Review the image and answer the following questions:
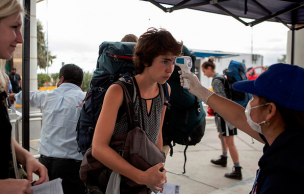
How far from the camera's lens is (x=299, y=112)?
4.00 feet

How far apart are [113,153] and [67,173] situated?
1.19m

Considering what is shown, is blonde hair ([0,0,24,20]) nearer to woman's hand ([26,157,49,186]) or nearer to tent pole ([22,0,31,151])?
woman's hand ([26,157,49,186])

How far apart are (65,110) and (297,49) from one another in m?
7.00

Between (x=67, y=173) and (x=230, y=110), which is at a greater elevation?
(x=230, y=110)

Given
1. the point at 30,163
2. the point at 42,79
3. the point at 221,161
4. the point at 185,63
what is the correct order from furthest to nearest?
the point at 42,79 < the point at 221,161 < the point at 185,63 < the point at 30,163

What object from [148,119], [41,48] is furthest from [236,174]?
[41,48]

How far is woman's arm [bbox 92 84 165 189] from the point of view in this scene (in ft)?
4.80

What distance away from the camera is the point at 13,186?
1063 mm

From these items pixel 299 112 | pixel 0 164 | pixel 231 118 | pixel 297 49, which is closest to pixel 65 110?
pixel 0 164

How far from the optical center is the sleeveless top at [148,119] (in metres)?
1.60

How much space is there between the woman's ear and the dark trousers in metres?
1.88

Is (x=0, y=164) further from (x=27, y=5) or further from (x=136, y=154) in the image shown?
(x=27, y=5)

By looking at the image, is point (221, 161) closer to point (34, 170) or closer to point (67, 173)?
point (67, 173)

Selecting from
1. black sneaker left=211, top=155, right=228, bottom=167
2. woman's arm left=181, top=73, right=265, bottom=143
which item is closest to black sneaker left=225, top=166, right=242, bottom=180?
black sneaker left=211, top=155, right=228, bottom=167
